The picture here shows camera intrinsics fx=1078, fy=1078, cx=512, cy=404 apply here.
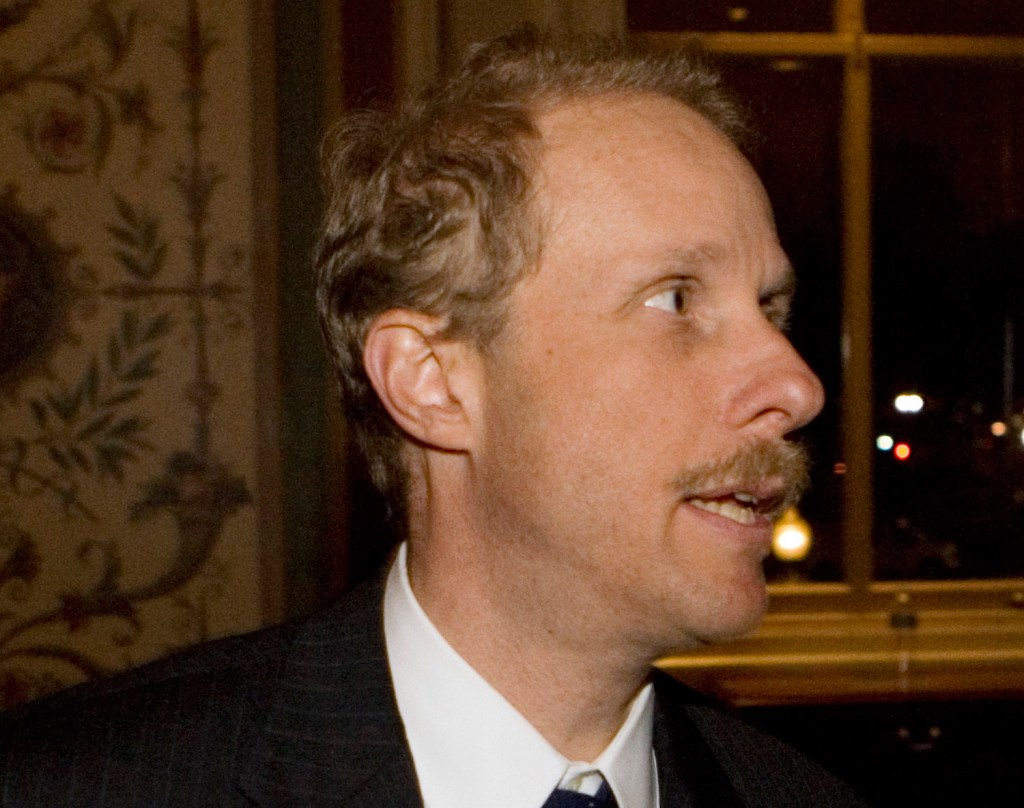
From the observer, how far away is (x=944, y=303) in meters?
3.07

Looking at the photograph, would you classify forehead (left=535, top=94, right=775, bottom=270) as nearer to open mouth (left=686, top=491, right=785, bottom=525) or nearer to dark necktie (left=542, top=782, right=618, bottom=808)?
open mouth (left=686, top=491, right=785, bottom=525)

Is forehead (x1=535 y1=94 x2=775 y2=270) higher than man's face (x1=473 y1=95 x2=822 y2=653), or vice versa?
forehead (x1=535 y1=94 x2=775 y2=270)

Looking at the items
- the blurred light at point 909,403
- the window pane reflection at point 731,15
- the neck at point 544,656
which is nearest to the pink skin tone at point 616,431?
the neck at point 544,656

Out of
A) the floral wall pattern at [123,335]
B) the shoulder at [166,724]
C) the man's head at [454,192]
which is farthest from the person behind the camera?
the floral wall pattern at [123,335]

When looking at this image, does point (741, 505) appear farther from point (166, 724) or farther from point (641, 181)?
point (166, 724)

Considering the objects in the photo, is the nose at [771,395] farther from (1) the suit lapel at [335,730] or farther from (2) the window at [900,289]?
(2) the window at [900,289]

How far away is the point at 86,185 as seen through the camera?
2301 mm

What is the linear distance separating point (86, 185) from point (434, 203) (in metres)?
1.35

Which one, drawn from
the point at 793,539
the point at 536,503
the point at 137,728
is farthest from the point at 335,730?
the point at 793,539

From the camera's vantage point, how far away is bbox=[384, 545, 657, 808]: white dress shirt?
1.11 metres

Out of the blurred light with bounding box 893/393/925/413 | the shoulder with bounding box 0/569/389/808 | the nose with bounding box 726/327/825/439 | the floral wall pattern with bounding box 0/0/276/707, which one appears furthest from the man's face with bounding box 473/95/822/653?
the blurred light with bounding box 893/393/925/413

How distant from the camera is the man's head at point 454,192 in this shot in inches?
46.9

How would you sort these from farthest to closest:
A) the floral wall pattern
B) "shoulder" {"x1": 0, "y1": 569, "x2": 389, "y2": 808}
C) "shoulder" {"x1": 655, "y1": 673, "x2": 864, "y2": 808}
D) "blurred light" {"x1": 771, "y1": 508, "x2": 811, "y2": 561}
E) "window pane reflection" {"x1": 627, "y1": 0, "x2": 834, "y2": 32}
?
"blurred light" {"x1": 771, "y1": 508, "x2": 811, "y2": 561}
"window pane reflection" {"x1": 627, "y1": 0, "x2": 834, "y2": 32}
the floral wall pattern
"shoulder" {"x1": 655, "y1": 673, "x2": 864, "y2": 808}
"shoulder" {"x1": 0, "y1": 569, "x2": 389, "y2": 808}

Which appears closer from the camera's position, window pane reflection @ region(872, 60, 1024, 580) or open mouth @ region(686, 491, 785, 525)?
open mouth @ region(686, 491, 785, 525)
